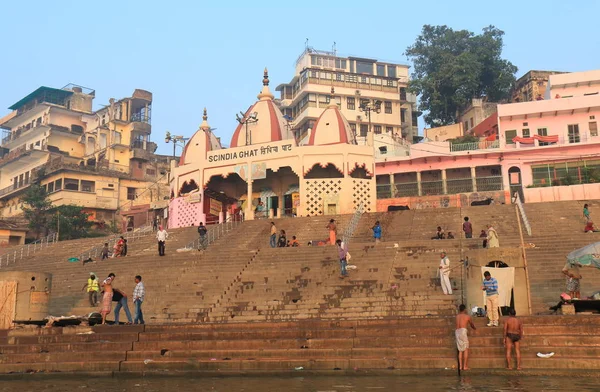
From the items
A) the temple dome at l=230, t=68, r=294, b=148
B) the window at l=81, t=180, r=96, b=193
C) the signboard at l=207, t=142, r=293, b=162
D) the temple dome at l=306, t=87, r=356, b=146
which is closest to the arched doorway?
the temple dome at l=306, t=87, r=356, b=146

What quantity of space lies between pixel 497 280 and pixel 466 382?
12.8 ft

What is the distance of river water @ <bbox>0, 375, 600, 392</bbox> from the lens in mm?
9634

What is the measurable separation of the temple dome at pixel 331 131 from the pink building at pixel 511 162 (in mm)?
4562

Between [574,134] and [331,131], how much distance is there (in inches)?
568

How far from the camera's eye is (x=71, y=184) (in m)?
52.2

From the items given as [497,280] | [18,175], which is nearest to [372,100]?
[18,175]

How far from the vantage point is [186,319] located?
57.2ft

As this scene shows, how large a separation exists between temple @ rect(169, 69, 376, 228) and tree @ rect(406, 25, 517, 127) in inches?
697

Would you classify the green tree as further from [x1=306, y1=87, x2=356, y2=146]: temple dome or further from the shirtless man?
the shirtless man

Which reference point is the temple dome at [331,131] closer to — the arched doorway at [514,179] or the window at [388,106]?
the arched doorway at [514,179]

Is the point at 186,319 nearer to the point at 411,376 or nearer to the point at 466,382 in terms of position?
the point at 411,376

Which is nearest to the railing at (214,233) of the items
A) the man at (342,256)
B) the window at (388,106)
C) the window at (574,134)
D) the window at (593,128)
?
the man at (342,256)

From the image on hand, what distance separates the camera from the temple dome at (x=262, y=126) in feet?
124

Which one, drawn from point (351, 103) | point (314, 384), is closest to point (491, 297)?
point (314, 384)
